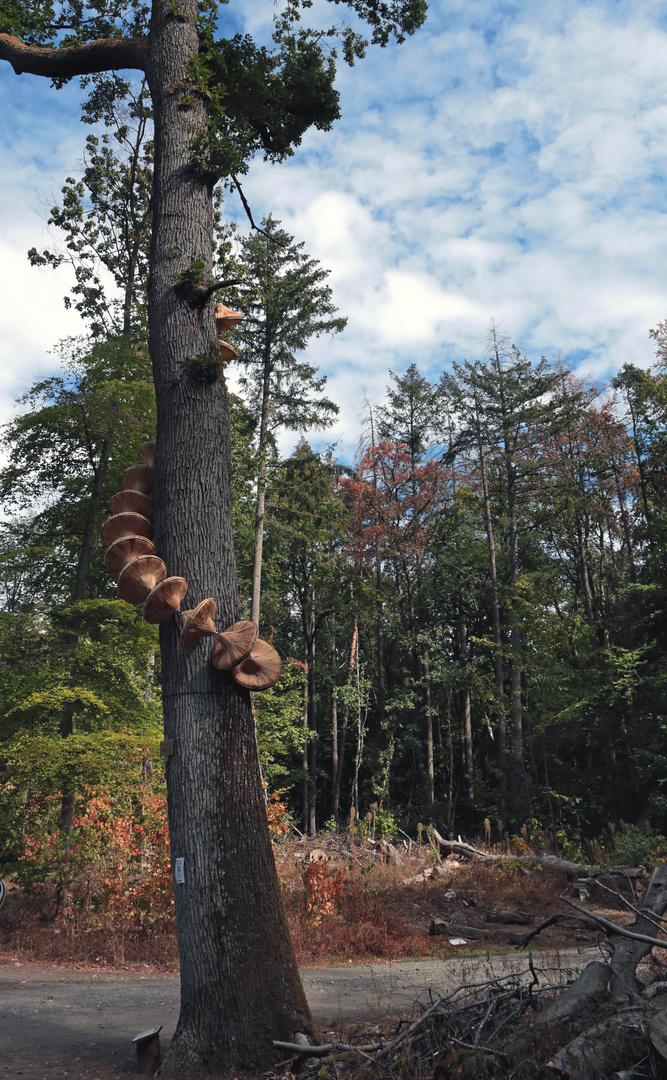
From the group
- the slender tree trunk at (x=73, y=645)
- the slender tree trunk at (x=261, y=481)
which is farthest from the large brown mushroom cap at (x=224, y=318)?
the slender tree trunk at (x=261, y=481)

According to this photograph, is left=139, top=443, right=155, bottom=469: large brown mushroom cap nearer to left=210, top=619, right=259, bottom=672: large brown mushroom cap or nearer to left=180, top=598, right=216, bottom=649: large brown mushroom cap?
left=180, top=598, right=216, bottom=649: large brown mushroom cap

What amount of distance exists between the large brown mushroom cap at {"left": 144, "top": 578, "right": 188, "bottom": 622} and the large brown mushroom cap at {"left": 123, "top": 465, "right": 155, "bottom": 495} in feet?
3.27

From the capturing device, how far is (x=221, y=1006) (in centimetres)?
363

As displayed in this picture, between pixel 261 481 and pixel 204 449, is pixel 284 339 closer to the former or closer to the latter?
pixel 261 481

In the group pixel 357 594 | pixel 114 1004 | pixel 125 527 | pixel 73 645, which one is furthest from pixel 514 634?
pixel 125 527

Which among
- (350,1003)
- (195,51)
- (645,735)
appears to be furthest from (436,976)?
(645,735)

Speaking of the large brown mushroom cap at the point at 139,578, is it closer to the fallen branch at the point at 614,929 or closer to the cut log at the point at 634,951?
the fallen branch at the point at 614,929

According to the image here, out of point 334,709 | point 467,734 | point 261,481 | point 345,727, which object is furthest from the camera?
point 334,709

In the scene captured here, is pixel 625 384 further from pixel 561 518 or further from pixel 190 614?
pixel 190 614

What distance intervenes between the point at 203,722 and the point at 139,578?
927 mm

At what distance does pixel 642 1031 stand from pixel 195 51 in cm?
693

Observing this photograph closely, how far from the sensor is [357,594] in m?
26.0

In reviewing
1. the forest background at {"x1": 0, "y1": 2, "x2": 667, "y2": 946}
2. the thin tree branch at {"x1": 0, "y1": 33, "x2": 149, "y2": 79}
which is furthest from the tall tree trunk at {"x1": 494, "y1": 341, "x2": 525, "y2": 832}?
the thin tree branch at {"x1": 0, "y1": 33, "x2": 149, "y2": 79}

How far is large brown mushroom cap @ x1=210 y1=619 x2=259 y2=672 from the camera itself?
13.4 ft
